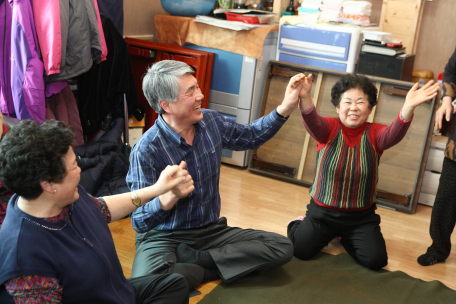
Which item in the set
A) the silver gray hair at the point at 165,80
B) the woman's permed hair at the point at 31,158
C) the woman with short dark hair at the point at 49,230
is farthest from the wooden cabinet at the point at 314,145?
the woman's permed hair at the point at 31,158

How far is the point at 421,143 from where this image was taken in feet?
9.87

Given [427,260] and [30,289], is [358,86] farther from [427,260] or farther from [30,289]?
[30,289]

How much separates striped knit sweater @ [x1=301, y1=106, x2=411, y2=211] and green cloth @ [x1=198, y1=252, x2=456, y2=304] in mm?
346

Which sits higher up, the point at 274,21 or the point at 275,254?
the point at 274,21

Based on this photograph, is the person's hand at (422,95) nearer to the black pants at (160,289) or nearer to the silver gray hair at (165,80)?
the silver gray hair at (165,80)

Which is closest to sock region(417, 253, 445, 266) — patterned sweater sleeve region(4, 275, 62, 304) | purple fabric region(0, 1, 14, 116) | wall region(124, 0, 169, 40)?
patterned sweater sleeve region(4, 275, 62, 304)

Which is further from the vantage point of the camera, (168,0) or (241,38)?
(168,0)

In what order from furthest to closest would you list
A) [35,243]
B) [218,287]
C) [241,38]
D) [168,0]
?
[168,0] → [241,38] → [218,287] → [35,243]

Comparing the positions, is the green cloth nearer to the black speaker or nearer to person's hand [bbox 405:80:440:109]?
person's hand [bbox 405:80:440:109]

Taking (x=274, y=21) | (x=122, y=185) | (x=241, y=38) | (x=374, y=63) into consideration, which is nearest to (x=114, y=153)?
(x=122, y=185)

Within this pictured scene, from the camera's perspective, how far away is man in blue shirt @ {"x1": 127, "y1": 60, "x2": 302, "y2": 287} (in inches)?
74.0

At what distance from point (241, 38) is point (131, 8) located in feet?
3.46

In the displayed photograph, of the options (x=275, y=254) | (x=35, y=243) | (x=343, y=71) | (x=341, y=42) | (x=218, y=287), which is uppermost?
(x=341, y=42)

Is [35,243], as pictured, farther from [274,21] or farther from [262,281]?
[274,21]
